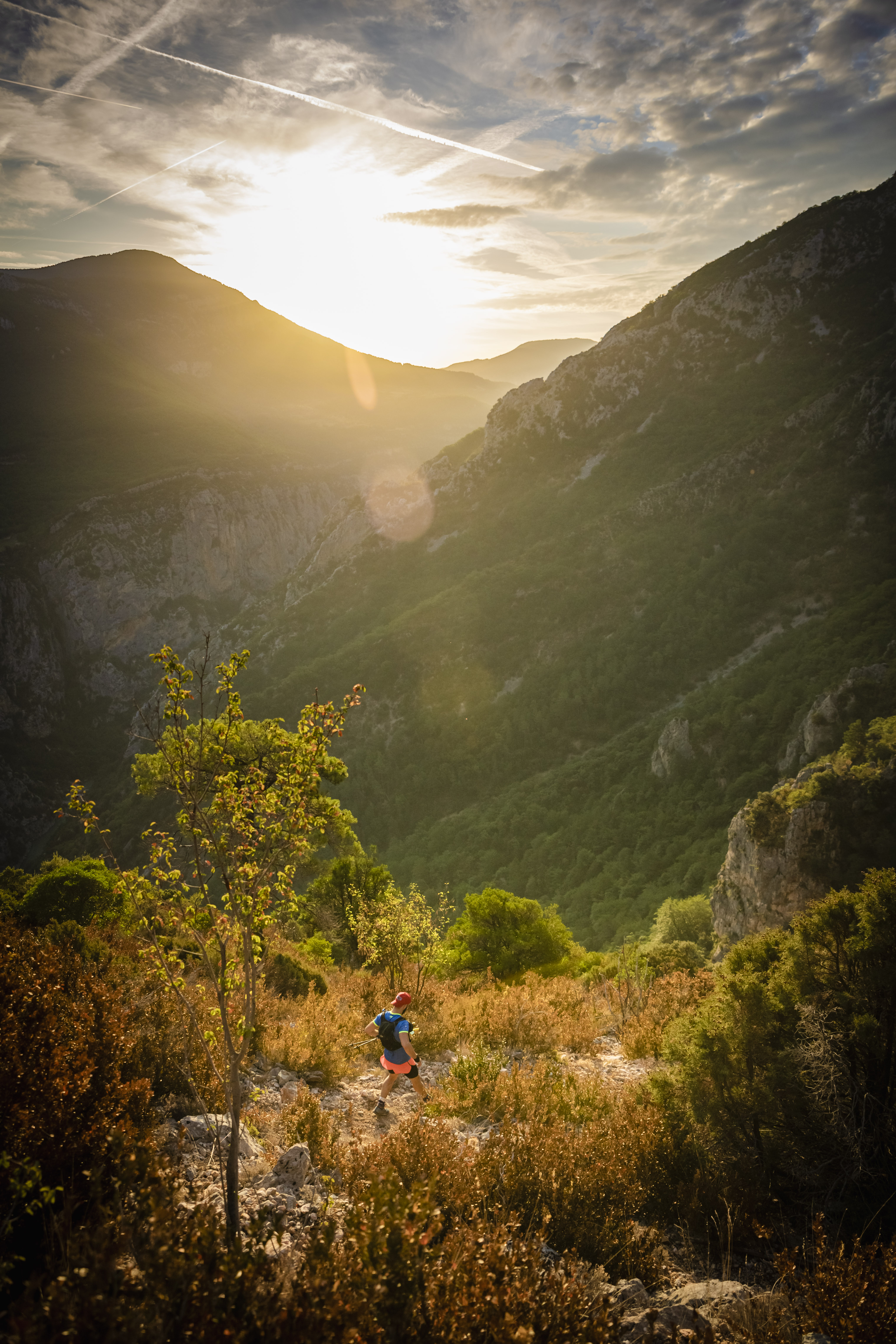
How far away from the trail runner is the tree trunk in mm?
2847

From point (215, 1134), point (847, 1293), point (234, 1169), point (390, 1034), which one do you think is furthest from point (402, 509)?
point (847, 1293)

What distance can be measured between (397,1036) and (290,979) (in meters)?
3.86

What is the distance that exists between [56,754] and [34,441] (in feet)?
165

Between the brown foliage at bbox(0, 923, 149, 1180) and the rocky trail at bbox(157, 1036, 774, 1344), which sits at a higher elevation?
the brown foliage at bbox(0, 923, 149, 1180)

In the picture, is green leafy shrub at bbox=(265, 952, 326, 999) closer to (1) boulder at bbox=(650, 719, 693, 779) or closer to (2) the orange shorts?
(2) the orange shorts

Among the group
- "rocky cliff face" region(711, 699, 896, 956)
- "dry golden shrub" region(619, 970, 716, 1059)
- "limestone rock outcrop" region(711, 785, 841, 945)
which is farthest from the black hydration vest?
"limestone rock outcrop" region(711, 785, 841, 945)

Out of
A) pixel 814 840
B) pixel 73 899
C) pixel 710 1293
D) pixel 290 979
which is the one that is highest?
pixel 73 899

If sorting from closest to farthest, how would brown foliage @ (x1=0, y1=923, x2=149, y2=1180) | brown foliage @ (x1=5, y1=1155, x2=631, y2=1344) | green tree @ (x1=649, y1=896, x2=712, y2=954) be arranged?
1. brown foliage @ (x1=5, y1=1155, x2=631, y2=1344)
2. brown foliage @ (x1=0, y1=923, x2=149, y2=1180)
3. green tree @ (x1=649, y1=896, x2=712, y2=954)

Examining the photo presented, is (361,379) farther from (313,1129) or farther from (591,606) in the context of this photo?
(313,1129)

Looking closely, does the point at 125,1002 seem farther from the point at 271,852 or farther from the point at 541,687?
the point at 541,687

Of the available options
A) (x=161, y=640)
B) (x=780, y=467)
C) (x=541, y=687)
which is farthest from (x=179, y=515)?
(x=780, y=467)

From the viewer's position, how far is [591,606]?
45.7 meters

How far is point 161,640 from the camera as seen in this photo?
75.1 m

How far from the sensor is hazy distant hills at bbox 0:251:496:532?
8269cm
